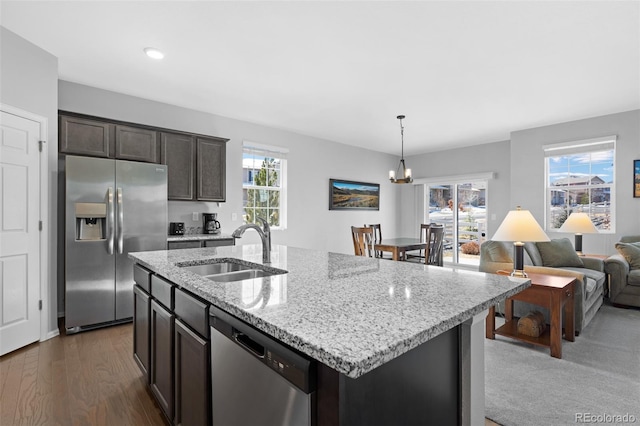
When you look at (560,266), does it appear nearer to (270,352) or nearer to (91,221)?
(270,352)

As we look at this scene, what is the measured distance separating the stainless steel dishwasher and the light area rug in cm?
160

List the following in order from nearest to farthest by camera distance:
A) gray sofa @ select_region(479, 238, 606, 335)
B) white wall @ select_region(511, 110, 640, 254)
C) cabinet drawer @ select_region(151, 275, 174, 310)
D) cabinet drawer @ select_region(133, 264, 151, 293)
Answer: cabinet drawer @ select_region(151, 275, 174, 310) < cabinet drawer @ select_region(133, 264, 151, 293) < gray sofa @ select_region(479, 238, 606, 335) < white wall @ select_region(511, 110, 640, 254)

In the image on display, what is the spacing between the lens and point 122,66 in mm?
3256

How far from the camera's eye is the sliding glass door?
6770 millimetres

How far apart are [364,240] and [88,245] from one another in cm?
336

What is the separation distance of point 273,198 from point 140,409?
3880 millimetres

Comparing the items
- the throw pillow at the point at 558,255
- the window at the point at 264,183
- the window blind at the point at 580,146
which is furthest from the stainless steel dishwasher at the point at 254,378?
the window blind at the point at 580,146

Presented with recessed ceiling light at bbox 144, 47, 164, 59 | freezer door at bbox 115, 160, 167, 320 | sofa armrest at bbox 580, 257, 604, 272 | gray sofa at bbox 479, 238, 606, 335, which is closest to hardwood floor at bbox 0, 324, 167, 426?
freezer door at bbox 115, 160, 167, 320

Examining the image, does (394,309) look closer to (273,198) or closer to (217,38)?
(217,38)

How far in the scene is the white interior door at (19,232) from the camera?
2736 mm

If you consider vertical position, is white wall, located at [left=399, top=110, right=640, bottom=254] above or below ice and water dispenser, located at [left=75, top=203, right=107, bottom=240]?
above

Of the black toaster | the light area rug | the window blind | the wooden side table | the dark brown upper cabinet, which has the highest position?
the window blind

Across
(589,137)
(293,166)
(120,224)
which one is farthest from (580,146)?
(120,224)

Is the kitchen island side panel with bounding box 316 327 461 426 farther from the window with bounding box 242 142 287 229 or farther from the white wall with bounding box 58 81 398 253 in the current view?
the window with bounding box 242 142 287 229
